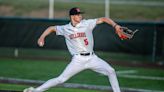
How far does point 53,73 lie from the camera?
58.0 feet

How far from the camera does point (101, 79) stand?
1662 cm

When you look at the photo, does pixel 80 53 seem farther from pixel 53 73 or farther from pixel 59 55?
pixel 59 55

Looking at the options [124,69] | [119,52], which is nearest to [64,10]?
[119,52]

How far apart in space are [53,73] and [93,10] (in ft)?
46.4

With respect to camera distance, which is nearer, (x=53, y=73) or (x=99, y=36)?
(x=53, y=73)

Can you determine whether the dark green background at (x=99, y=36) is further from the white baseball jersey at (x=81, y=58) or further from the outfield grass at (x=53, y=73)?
the white baseball jersey at (x=81, y=58)

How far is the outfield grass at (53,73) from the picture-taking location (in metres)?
15.9

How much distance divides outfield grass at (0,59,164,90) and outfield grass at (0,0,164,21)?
10085 mm

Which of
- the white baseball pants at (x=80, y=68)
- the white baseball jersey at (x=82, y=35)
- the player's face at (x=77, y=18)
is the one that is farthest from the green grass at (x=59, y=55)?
the player's face at (x=77, y=18)

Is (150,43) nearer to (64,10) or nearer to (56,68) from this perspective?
(56,68)

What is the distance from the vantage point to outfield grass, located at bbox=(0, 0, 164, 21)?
30641 mm

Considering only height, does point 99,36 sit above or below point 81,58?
below

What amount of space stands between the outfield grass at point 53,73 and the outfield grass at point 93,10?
10085 mm

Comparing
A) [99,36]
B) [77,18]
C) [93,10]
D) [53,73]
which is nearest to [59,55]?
[99,36]
